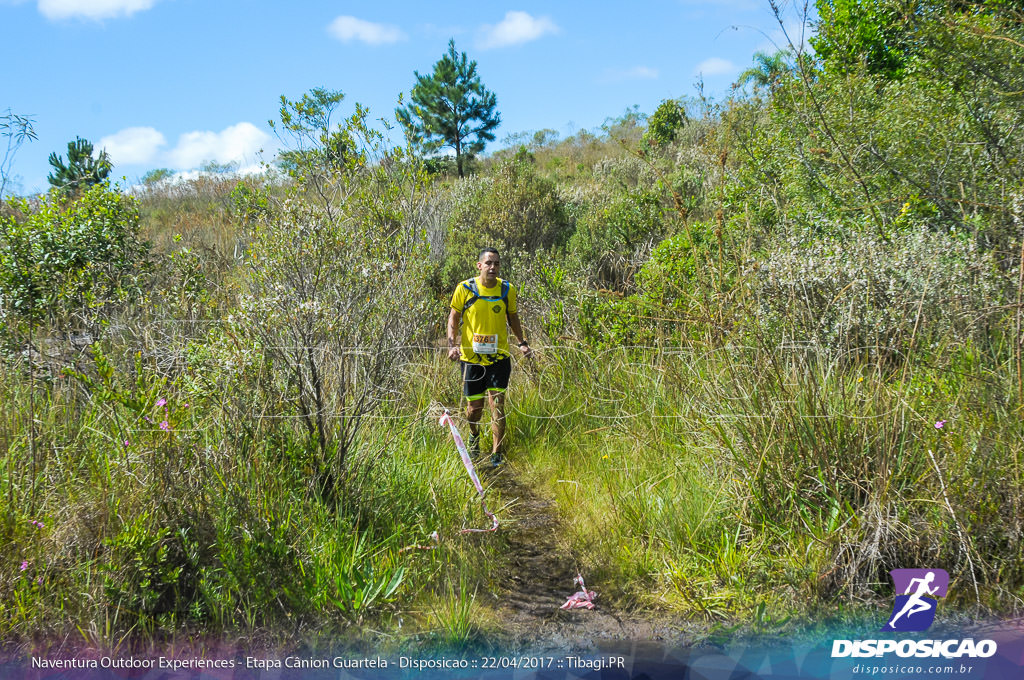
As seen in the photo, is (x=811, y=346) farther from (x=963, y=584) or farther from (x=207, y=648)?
(x=207, y=648)

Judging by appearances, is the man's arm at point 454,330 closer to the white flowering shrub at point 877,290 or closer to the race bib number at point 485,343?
the race bib number at point 485,343

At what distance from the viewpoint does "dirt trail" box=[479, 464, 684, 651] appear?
332 centimetres

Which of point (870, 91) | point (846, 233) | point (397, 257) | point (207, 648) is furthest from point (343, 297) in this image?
point (870, 91)

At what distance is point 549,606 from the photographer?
3652mm

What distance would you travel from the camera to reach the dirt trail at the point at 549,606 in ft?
10.9

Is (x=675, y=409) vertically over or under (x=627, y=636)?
over

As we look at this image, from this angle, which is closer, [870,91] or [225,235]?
[870,91]

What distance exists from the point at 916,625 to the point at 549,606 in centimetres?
175

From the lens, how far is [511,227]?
11234 mm

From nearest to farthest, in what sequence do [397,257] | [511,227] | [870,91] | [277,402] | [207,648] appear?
1. [207,648]
2. [277,402]
3. [397,257]
4. [870,91]
5. [511,227]

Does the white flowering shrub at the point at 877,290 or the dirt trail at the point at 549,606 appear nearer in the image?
the dirt trail at the point at 549,606

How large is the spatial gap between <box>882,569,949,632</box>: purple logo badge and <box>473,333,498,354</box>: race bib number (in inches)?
129

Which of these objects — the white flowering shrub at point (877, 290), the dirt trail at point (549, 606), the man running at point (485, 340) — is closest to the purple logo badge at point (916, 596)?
the dirt trail at point (549, 606)

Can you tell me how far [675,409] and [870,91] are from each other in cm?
468
